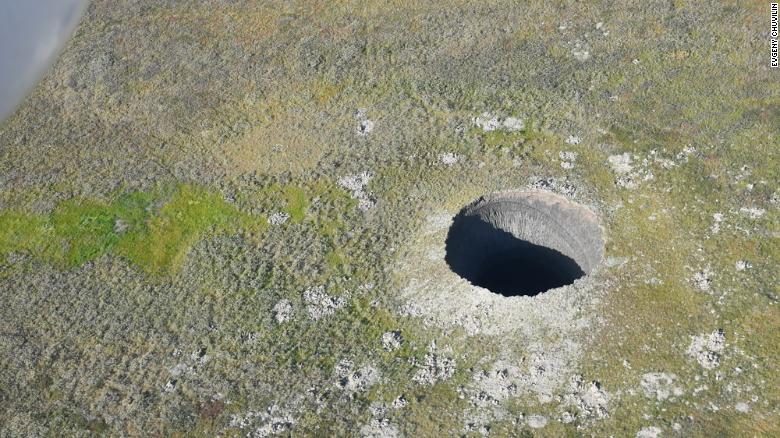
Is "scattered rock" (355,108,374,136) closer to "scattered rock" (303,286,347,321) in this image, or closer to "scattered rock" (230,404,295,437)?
"scattered rock" (303,286,347,321)

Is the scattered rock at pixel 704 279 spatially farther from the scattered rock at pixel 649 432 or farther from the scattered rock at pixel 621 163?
the scattered rock at pixel 649 432

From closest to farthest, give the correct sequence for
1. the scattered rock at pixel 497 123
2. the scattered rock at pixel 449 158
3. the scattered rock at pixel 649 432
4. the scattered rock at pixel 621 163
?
the scattered rock at pixel 649 432
the scattered rock at pixel 621 163
the scattered rock at pixel 449 158
the scattered rock at pixel 497 123

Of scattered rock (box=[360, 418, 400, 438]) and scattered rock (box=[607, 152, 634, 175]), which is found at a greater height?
scattered rock (box=[360, 418, 400, 438])

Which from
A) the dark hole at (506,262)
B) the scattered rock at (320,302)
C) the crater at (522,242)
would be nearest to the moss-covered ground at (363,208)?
the scattered rock at (320,302)

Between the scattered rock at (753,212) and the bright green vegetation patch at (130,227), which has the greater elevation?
the bright green vegetation patch at (130,227)

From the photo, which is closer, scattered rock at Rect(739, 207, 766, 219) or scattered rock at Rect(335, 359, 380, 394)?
scattered rock at Rect(335, 359, 380, 394)

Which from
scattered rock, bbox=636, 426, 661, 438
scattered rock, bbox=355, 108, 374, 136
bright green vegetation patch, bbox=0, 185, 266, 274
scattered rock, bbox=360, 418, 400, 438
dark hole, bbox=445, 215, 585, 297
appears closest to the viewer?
scattered rock, bbox=636, 426, 661, 438

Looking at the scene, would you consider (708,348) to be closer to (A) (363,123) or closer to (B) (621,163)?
(B) (621,163)

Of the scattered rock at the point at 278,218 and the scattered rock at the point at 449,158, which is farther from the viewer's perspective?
the scattered rock at the point at 449,158

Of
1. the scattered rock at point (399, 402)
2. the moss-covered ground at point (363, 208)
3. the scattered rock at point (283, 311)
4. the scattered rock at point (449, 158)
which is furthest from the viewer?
the scattered rock at point (449, 158)

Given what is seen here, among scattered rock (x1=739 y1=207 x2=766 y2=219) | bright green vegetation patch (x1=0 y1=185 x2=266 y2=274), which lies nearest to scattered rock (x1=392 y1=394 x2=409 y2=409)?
bright green vegetation patch (x1=0 y1=185 x2=266 y2=274)
